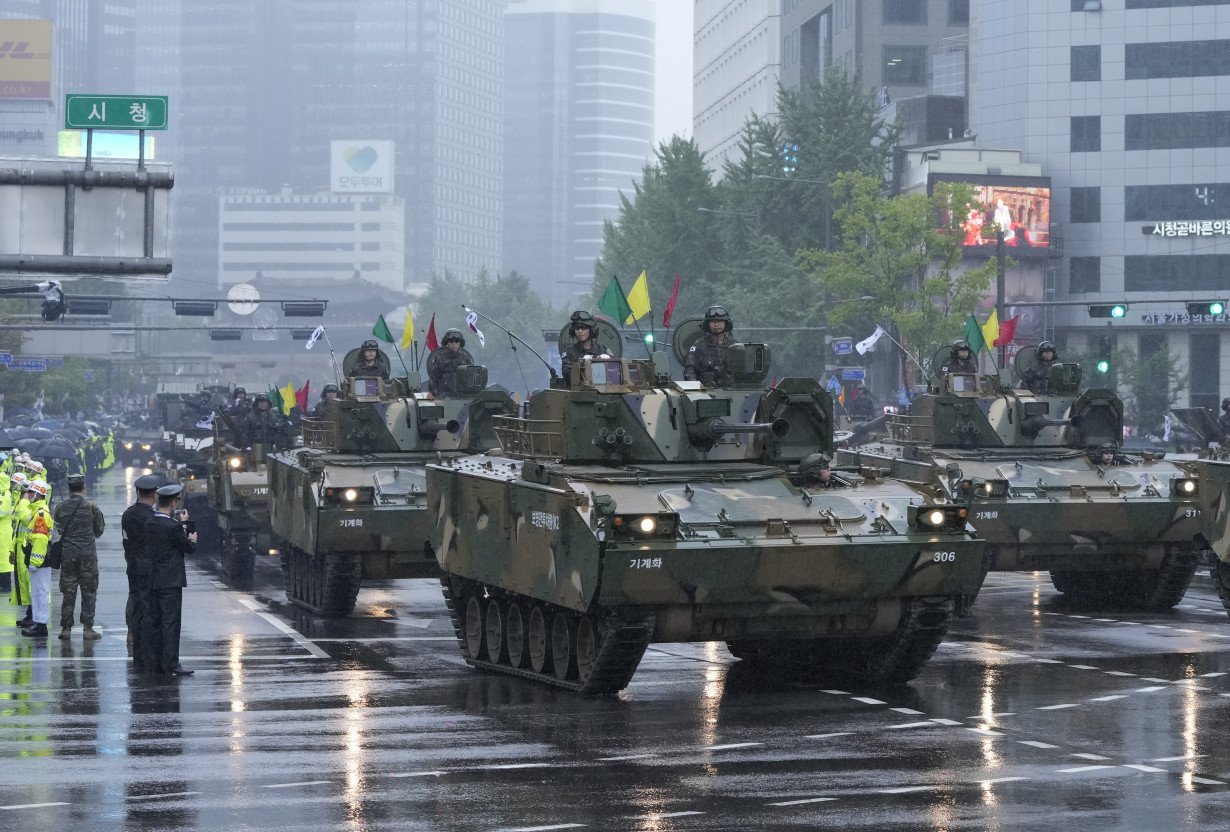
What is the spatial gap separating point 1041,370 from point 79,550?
12737mm

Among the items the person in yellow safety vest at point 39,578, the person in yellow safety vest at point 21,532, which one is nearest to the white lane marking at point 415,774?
the person in yellow safety vest at point 39,578

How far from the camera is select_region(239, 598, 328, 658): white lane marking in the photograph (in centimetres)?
2094

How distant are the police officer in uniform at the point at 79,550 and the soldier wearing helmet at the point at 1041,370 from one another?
40.5 ft

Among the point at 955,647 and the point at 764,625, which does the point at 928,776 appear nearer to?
the point at 764,625

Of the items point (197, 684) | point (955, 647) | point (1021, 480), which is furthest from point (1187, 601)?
point (197, 684)

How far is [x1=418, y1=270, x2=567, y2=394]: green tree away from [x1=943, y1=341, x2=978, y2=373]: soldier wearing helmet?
87.8 m

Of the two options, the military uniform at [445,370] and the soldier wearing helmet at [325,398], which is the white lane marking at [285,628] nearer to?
the soldier wearing helmet at [325,398]

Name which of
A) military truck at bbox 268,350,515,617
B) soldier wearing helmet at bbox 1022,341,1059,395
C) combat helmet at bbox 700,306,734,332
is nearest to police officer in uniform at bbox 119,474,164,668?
military truck at bbox 268,350,515,617

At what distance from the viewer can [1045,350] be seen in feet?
91.0

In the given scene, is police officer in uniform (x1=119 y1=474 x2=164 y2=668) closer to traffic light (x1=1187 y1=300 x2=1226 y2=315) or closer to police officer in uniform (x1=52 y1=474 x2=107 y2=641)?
police officer in uniform (x1=52 y1=474 x2=107 y2=641)

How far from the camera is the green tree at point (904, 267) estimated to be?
2387 inches

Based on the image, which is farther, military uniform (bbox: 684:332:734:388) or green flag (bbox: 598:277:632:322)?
green flag (bbox: 598:277:632:322)

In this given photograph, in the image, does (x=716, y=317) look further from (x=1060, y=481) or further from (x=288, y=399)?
(x=288, y=399)

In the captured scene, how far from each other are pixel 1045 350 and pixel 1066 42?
57392mm
